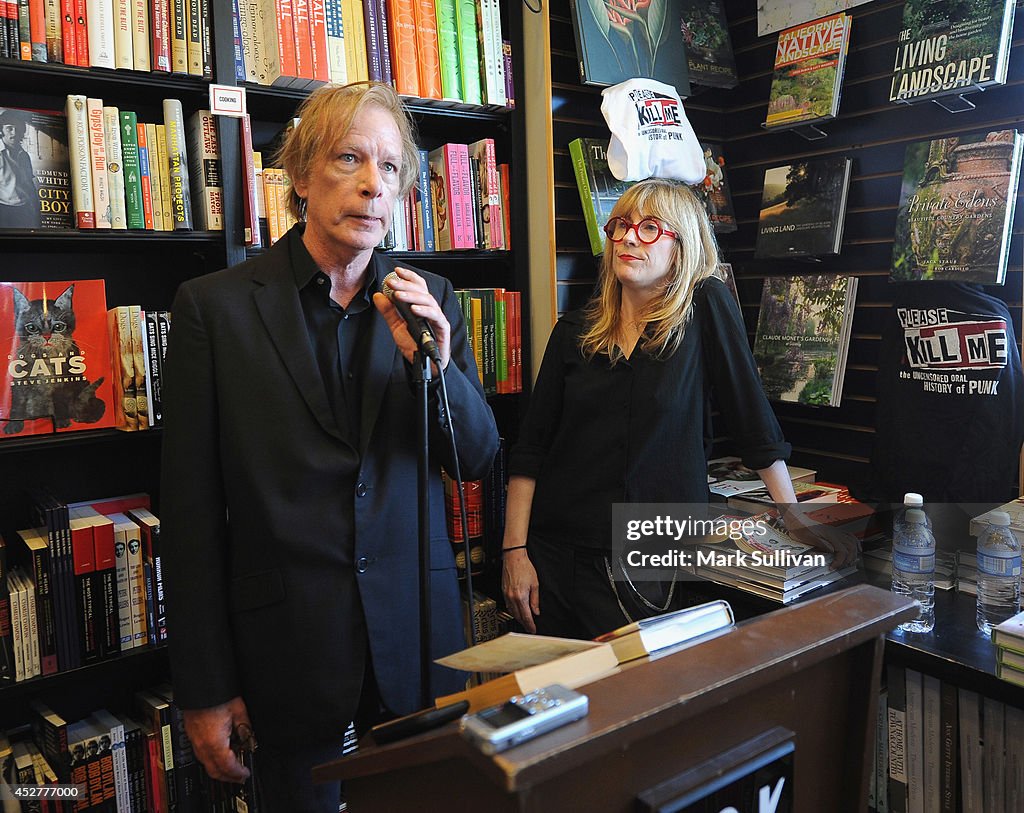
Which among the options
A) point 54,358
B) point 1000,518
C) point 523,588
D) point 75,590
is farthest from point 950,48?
point 75,590

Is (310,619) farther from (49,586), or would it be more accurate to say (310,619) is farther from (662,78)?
(662,78)

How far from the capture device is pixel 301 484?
1.33 metres

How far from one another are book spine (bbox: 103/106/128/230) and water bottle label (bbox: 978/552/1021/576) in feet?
6.76

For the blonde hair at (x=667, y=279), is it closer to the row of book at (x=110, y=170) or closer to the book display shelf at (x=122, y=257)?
the book display shelf at (x=122, y=257)

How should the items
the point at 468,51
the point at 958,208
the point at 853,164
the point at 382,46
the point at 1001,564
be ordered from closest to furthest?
1. the point at 1001,564
2. the point at 958,208
3. the point at 382,46
4. the point at 468,51
5. the point at 853,164

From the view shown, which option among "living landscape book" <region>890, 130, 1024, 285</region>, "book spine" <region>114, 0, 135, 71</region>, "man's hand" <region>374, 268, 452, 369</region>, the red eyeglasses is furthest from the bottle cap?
"book spine" <region>114, 0, 135, 71</region>

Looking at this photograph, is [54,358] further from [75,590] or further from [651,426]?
[651,426]

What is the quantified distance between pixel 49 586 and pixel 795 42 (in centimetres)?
249

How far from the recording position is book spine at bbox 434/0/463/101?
218cm

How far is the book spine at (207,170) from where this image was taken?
1.88m

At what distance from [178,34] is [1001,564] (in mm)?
2175

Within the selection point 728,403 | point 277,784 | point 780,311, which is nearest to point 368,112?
point 728,403

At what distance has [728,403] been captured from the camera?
1890mm

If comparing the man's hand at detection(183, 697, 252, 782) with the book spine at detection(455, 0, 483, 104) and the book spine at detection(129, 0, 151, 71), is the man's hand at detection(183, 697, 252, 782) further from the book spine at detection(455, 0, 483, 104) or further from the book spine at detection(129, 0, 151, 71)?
the book spine at detection(455, 0, 483, 104)
